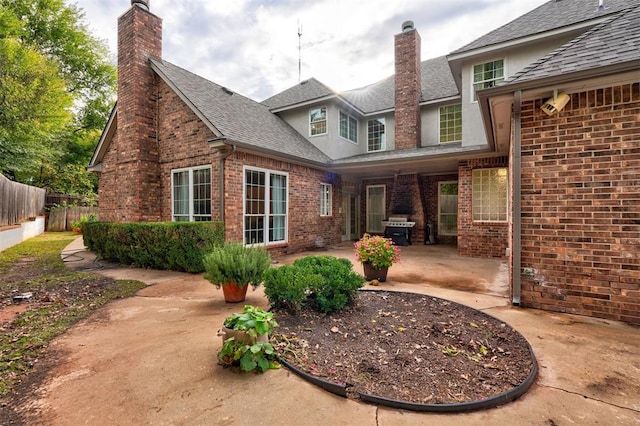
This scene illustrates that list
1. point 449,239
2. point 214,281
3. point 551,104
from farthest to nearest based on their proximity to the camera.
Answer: point 449,239
point 214,281
point 551,104

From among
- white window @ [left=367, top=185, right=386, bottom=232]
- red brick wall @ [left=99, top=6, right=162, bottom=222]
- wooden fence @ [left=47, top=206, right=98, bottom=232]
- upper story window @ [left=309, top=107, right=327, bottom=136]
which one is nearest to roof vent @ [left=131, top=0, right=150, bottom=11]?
red brick wall @ [left=99, top=6, right=162, bottom=222]

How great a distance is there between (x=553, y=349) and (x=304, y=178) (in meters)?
7.88

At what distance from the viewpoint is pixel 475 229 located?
8.65m

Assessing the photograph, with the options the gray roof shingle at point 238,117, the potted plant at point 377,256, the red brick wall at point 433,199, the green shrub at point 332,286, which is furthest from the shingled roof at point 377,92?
the green shrub at point 332,286

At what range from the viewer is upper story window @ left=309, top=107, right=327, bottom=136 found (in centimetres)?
1169

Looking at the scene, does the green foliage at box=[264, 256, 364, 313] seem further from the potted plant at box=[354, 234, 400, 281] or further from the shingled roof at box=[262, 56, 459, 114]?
the shingled roof at box=[262, 56, 459, 114]

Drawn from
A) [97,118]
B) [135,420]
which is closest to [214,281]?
[135,420]

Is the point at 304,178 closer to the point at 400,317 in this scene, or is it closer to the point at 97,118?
the point at 400,317

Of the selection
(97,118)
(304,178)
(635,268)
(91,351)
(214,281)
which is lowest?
(91,351)

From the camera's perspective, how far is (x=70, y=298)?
466cm

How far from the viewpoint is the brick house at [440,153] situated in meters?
3.56

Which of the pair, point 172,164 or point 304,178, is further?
point 304,178

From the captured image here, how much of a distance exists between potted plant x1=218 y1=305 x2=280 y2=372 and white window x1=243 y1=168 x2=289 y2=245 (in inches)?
213

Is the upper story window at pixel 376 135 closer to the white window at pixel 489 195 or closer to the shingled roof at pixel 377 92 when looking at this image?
the shingled roof at pixel 377 92
